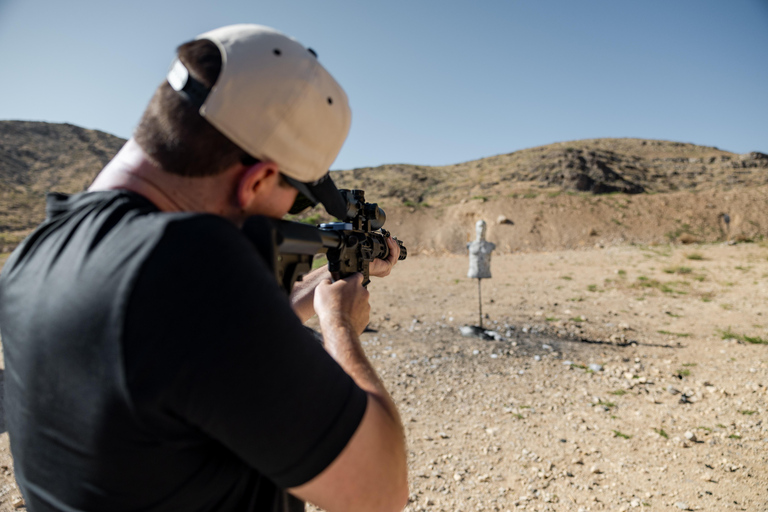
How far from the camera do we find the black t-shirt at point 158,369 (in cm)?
70

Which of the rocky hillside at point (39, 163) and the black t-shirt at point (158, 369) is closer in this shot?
the black t-shirt at point (158, 369)

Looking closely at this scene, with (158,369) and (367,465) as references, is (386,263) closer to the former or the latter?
(367,465)

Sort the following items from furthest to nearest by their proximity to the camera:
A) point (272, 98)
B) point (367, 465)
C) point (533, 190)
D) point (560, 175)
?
point (560, 175)
point (533, 190)
point (272, 98)
point (367, 465)

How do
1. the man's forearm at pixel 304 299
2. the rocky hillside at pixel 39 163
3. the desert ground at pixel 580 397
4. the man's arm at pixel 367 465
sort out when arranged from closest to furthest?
the man's arm at pixel 367 465 → the man's forearm at pixel 304 299 → the desert ground at pixel 580 397 → the rocky hillside at pixel 39 163

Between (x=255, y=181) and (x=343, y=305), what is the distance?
1.74 ft

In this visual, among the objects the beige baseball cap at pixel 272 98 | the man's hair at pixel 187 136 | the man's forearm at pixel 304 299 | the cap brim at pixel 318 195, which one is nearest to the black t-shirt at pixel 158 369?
the man's hair at pixel 187 136

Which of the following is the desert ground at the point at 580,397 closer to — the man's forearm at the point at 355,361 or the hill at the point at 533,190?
the man's forearm at the point at 355,361

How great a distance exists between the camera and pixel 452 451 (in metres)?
3.91

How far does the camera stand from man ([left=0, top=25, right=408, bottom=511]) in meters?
0.70

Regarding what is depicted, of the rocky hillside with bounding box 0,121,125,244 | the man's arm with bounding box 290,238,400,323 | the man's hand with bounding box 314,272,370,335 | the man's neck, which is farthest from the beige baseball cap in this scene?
the rocky hillside with bounding box 0,121,125,244

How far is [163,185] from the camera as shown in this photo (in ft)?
3.06

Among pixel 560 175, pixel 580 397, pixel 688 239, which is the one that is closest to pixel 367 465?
pixel 580 397

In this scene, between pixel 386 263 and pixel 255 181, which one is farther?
pixel 386 263

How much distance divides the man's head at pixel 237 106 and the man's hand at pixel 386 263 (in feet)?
4.47
